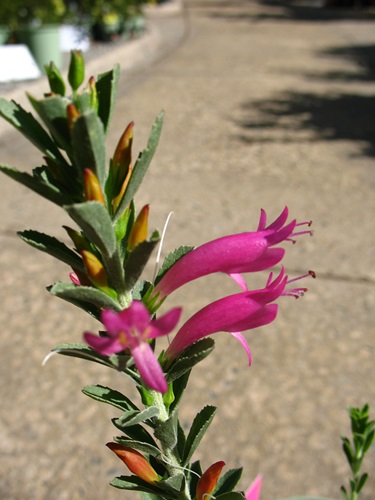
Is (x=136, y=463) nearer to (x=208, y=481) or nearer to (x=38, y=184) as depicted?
(x=208, y=481)

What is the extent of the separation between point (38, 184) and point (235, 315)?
193 millimetres


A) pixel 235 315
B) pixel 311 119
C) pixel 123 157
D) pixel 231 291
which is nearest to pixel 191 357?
pixel 235 315

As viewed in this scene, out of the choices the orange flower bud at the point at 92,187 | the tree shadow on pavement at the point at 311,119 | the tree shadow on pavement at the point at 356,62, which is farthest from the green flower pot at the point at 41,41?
the orange flower bud at the point at 92,187

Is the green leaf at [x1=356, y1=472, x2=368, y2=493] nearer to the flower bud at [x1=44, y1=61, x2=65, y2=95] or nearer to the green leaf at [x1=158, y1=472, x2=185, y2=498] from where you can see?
the green leaf at [x1=158, y1=472, x2=185, y2=498]

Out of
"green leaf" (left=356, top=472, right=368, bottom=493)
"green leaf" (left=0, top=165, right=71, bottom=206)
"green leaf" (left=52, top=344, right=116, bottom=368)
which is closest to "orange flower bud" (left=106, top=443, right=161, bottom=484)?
"green leaf" (left=52, top=344, right=116, bottom=368)

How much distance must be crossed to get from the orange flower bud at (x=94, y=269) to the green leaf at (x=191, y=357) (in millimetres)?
88

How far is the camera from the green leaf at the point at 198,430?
595 millimetres

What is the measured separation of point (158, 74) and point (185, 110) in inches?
65.9

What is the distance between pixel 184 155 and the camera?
4918 mm

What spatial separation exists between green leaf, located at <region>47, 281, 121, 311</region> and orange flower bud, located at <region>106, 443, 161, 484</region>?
0.14 meters

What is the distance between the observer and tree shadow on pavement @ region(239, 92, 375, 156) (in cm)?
539

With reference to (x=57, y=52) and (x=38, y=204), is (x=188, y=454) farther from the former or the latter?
(x=57, y=52)

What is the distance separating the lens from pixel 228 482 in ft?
2.15

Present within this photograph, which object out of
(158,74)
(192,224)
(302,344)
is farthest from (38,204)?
(158,74)
